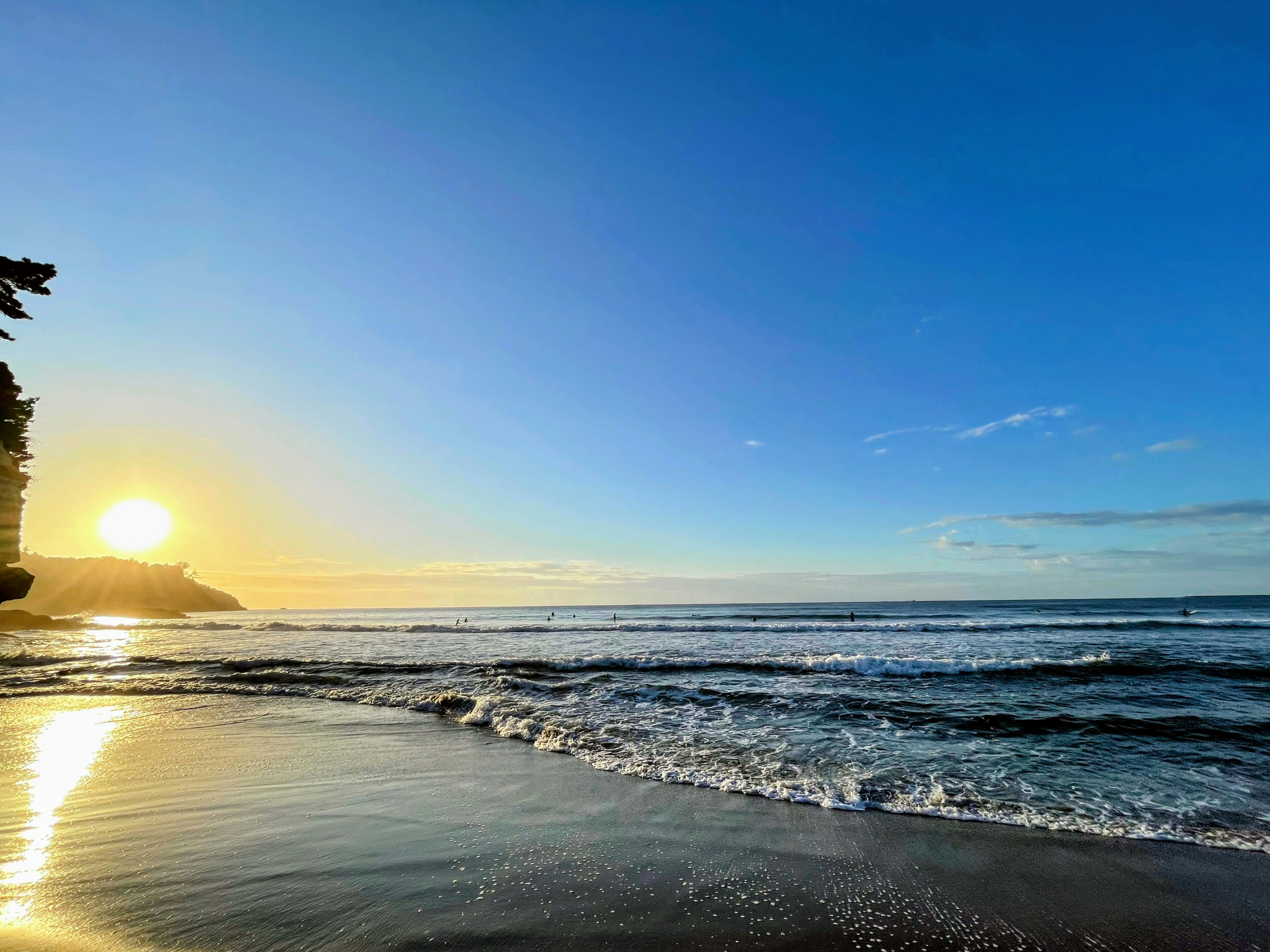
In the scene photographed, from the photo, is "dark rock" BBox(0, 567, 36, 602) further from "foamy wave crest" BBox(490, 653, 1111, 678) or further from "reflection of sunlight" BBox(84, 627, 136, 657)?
"foamy wave crest" BBox(490, 653, 1111, 678)

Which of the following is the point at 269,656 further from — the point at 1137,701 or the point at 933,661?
the point at 1137,701

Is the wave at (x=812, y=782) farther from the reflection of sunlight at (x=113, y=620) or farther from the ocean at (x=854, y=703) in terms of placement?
the reflection of sunlight at (x=113, y=620)

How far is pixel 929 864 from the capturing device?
17.3 ft

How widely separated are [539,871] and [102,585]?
A: 626ft

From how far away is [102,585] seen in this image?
138 meters

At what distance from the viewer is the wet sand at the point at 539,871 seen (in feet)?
12.9

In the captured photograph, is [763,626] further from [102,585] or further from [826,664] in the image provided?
[102,585]

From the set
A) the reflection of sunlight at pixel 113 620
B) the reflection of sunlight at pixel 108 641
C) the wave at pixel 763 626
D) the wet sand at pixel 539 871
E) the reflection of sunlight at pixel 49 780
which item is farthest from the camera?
the reflection of sunlight at pixel 113 620

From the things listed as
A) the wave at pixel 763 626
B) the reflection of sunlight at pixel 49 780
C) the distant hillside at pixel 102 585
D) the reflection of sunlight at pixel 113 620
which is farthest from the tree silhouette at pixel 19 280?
the distant hillside at pixel 102 585

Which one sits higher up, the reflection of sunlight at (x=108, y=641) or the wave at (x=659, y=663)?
the wave at (x=659, y=663)

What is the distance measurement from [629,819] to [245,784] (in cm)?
534

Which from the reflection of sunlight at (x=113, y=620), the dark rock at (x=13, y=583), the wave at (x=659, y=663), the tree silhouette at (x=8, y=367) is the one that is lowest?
the reflection of sunlight at (x=113, y=620)

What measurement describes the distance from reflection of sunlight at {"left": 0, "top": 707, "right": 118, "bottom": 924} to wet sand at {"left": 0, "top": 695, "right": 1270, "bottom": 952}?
0.13ft

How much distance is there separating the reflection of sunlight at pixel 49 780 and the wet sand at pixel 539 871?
0.04 m
